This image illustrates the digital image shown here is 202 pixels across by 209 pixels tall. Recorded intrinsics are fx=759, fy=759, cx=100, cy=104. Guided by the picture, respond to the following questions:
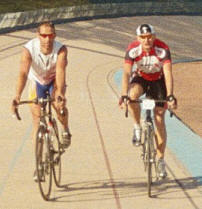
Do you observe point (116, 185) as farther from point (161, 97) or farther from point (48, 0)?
point (48, 0)

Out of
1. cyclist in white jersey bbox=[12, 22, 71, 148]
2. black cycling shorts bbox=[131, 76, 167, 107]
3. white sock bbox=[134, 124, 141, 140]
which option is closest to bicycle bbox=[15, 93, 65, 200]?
cyclist in white jersey bbox=[12, 22, 71, 148]

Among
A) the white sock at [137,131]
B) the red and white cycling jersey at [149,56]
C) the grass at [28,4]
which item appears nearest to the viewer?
the red and white cycling jersey at [149,56]

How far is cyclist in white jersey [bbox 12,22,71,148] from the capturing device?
8109 mm

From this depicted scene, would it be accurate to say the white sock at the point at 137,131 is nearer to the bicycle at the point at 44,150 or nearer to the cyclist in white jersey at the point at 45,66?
the cyclist in white jersey at the point at 45,66

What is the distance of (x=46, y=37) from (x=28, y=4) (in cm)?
4860

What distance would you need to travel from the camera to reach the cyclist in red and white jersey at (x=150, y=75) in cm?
847

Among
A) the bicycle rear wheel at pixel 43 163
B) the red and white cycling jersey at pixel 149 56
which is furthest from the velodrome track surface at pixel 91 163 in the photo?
the red and white cycling jersey at pixel 149 56

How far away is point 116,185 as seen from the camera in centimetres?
910

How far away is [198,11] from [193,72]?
106ft

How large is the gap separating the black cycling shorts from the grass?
43005 millimetres

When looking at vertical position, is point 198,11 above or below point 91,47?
above

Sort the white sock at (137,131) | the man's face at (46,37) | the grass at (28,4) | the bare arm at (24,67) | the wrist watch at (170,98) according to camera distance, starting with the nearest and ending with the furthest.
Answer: the man's face at (46,37)
the bare arm at (24,67)
the wrist watch at (170,98)
the white sock at (137,131)
the grass at (28,4)

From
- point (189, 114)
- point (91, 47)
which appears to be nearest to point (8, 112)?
point (189, 114)

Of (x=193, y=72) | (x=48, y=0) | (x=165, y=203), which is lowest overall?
(x=165, y=203)
